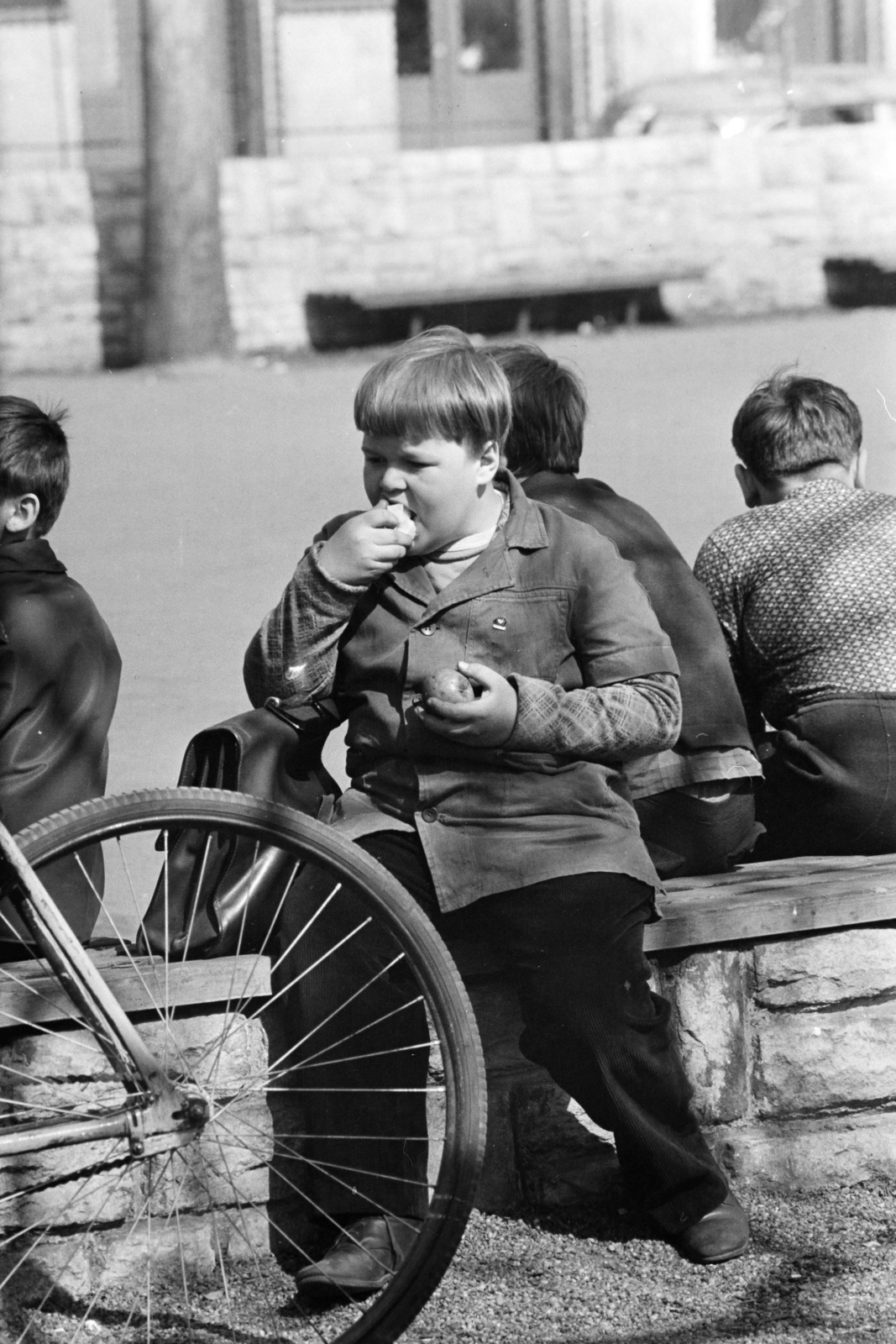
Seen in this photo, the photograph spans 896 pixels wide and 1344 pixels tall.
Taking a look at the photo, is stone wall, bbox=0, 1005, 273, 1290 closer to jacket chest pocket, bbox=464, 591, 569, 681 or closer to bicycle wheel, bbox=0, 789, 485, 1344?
bicycle wheel, bbox=0, 789, 485, 1344

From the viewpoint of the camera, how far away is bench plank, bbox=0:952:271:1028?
2.75 metres

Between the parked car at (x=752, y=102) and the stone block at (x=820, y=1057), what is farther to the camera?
the parked car at (x=752, y=102)

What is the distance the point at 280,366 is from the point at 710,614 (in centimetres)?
1068

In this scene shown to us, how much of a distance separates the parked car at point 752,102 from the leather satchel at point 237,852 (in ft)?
43.8

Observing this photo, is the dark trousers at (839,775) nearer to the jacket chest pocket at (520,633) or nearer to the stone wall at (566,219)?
the jacket chest pocket at (520,633)

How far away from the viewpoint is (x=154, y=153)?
13.6 metres

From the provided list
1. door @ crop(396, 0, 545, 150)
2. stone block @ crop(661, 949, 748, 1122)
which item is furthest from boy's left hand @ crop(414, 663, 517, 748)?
door @ crop(396, 0, 545, 150)

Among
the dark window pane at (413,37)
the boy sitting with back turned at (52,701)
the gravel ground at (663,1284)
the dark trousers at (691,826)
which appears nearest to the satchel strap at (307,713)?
the boy sitting with back turned at (52,701)

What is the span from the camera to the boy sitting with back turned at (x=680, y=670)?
3281 millimetres

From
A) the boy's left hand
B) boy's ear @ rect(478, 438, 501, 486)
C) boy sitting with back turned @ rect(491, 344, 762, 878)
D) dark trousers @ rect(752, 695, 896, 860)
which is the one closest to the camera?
the boy's left hand

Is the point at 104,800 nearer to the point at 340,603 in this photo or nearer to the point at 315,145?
the point at 340,603

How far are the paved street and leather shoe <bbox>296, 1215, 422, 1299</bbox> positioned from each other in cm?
268

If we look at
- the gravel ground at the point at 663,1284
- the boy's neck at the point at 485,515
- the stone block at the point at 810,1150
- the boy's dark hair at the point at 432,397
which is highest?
the boy's dark hair at the point at 432,397

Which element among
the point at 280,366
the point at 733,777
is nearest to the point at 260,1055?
the point at 733,777
